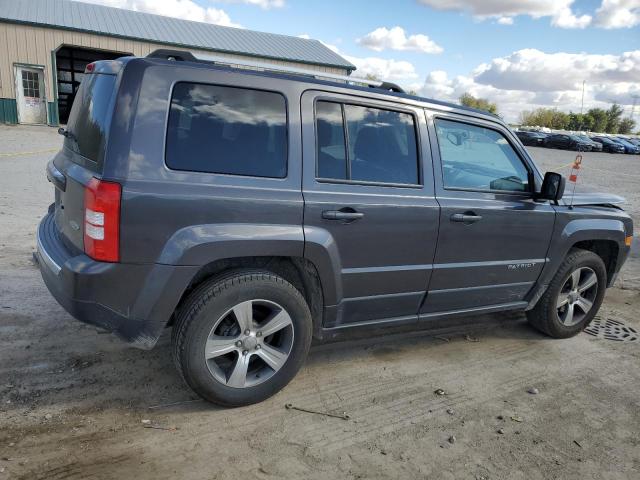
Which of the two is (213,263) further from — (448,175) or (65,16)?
(65,16)

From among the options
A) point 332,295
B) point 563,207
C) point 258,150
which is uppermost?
point 258,150

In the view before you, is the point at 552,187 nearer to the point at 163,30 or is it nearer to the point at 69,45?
the point at 69,45

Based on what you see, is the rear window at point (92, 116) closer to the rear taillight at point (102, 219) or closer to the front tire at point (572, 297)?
the rear taillight at point (102, 219)

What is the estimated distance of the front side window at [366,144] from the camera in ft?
10.4

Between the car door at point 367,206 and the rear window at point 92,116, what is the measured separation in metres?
1.11

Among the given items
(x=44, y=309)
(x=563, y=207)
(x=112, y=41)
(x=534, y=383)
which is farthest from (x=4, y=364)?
(x=112, y=41)

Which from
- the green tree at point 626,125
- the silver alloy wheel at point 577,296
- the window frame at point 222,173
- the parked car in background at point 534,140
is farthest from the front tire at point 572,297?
the green tree at point 626,125

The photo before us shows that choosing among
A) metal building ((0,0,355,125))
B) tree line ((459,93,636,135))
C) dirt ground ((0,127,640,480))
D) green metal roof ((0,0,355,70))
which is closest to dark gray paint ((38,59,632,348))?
dirt ground ((0,127,640,480))

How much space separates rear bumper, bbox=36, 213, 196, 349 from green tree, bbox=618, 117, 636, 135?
120304mm

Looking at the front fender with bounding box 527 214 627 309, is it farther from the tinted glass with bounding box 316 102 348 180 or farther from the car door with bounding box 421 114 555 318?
the tinted glass with bounding box 316 102 348 180

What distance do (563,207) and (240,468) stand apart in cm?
321

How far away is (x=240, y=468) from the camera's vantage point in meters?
2.59

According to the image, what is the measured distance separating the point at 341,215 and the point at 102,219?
4.39 ft

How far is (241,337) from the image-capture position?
302cm
